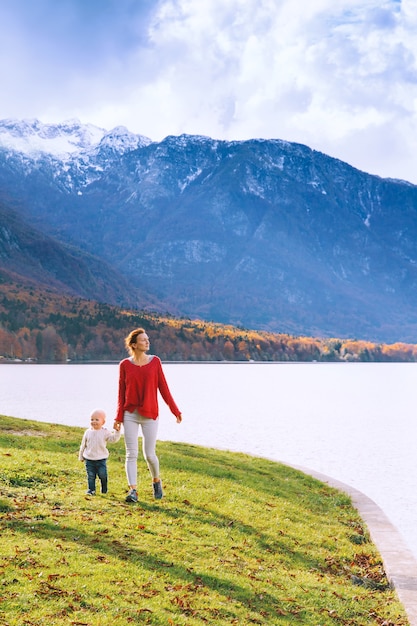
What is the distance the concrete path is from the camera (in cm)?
1189

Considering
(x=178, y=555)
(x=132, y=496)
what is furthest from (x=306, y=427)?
(x=178, y=555)

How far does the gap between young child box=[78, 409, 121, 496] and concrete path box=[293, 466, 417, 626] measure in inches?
269

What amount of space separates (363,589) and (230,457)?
563 inches

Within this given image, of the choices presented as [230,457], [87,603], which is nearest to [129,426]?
[87,603]

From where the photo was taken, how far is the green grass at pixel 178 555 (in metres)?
9.83

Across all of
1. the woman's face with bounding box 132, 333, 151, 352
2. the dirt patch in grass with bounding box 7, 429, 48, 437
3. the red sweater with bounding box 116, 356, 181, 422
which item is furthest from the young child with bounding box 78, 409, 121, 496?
the dirt patch in grass with bounding box 7, 429, 48, 437

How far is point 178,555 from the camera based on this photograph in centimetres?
1230

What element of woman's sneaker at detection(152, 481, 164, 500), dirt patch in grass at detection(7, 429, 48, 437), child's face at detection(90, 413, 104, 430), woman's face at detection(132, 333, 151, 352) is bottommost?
woman's sneaker at detection(152, 481, 164, 500)

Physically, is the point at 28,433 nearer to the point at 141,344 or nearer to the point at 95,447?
the point at 95,447

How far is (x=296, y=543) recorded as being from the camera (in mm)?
15234

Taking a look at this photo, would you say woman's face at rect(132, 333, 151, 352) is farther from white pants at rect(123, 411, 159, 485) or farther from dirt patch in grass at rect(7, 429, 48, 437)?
dirt patch in grass at rect(7, 429, 48, 437)

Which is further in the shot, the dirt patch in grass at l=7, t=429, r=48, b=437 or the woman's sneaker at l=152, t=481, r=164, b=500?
the dirt patch in grass at l=7, t=429, r=48, b=437

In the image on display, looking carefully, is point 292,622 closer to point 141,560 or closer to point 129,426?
point 141,560

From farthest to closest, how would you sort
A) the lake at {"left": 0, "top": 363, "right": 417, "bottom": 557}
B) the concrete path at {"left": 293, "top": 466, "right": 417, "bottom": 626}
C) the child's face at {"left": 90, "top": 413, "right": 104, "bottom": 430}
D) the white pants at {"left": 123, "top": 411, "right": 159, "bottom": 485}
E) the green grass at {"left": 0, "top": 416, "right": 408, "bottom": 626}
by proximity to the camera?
the lake at {"left": 0, "top": 363, "right": 417, "bottom": 557} → the child's face at {"left": 90, "top": 413, "right": 104, "bottom": 430} → the white pants at {"left": 123, "top": 411, "right": 159, "bottom": 485} → the concrete path at {"left": 293, "top": 466, "right": 417, "bottom": 626} → the green grass at {"left": 0, "top": 416, "right": 408, "bottom": 626}
